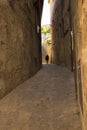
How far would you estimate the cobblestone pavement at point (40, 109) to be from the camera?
16.6ft

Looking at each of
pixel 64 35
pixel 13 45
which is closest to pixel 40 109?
pixel 13 45

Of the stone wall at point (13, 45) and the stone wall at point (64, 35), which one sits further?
the stone wall at point (64, 35)

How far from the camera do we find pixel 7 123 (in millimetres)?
5258

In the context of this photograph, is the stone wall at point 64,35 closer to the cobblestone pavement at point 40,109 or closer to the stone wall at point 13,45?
the stone wall at point 13,45

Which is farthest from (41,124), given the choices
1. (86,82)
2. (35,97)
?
(86,82)

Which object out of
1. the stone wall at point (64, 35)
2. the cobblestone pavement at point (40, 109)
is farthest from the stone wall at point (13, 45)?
the stone wall at point (64, 35)

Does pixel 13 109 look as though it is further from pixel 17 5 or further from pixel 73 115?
pixel 17 5

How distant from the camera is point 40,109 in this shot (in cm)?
591

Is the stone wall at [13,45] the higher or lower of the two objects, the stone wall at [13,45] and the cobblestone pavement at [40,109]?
the higher

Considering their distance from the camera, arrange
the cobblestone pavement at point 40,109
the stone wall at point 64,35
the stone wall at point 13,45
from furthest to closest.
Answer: the stone wall at point 64,35
the stone wall at point 13,45
the cobblestone pavement at point 40,109

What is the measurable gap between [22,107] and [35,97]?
30.6 inches

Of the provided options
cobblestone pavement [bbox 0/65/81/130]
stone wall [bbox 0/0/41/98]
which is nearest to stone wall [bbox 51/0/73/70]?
stone wall [bbox 0/0/41/98]

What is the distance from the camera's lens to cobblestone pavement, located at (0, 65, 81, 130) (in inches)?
200

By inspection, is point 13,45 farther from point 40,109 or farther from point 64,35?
point 64,35
